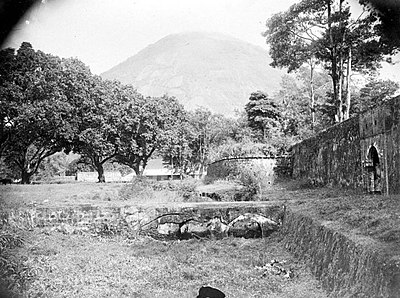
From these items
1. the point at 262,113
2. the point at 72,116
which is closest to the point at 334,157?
the point at 72,116

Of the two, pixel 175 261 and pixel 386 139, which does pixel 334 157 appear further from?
pixel 175 261

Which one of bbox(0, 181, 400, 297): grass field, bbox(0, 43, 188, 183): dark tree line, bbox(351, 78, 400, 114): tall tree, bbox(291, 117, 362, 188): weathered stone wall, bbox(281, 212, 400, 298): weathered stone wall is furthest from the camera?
bbox(351, 78, 400, 114): tall tree

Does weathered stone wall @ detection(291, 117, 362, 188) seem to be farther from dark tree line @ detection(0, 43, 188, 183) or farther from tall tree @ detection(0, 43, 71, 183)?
tall tree @ detection(0, 43, 71, 183)

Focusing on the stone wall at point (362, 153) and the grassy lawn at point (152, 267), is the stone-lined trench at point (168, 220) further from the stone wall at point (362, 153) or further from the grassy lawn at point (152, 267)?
the stone wall at point (362, 153)

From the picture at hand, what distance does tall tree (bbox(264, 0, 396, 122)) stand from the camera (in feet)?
21.8

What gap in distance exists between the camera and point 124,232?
894cm

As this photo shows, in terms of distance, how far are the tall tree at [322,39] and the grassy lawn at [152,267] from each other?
343 centimetres

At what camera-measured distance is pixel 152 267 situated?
6617 mm

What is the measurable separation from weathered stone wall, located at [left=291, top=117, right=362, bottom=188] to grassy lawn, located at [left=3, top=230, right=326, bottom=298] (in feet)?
8.83

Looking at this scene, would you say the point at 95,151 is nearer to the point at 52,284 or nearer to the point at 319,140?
the point at 319,140

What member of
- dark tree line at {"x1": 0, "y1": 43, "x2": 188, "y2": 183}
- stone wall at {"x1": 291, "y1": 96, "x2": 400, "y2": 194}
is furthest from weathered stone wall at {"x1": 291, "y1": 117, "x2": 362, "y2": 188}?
dark tree line at {"x1": 0, "y1": 43, "x2": 188, "y2": 183}

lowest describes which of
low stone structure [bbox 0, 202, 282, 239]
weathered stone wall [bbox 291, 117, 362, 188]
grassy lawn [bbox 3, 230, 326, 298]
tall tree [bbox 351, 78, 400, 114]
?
grassy lawn [bbox 3, 230, 326, 298]

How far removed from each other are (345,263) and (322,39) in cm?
583

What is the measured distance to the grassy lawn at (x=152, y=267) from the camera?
532 centimetres
